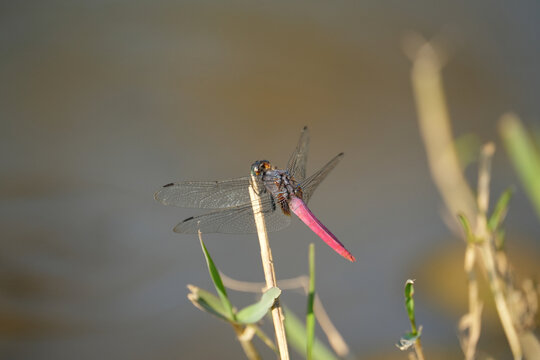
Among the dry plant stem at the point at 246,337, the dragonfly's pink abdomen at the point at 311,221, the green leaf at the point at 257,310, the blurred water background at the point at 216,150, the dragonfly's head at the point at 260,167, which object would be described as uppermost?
the blurred water background at the point at 216,150

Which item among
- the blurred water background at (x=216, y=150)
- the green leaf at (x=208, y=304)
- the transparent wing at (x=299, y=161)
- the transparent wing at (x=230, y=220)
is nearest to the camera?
the green leaf at (x=208, y=304)

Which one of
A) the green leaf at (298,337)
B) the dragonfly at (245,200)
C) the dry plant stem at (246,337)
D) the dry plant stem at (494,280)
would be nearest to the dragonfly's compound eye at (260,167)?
the dragonfly at (245,200)

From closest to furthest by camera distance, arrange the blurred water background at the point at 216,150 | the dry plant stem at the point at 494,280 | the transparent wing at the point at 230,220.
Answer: the dry plant stem at the point at 494,280 < the transparent wing at the point at 230,220 < the blurred water background at the point at 216,150

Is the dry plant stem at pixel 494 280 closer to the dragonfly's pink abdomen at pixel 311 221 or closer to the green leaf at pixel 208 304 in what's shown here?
the dragonfly's pink abdomen at pixel 311 221

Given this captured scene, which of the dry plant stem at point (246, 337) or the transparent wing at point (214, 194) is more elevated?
the transparent wing at point (214, 194)

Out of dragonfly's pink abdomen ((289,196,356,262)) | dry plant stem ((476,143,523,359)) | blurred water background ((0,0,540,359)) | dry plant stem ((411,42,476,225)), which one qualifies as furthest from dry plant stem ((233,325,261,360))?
blurred water background ((0,0,540,359))

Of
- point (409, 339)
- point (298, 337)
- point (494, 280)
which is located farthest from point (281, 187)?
point (409, 339)

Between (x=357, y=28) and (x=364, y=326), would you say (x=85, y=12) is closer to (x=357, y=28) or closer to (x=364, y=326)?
(x=357, y=28)
